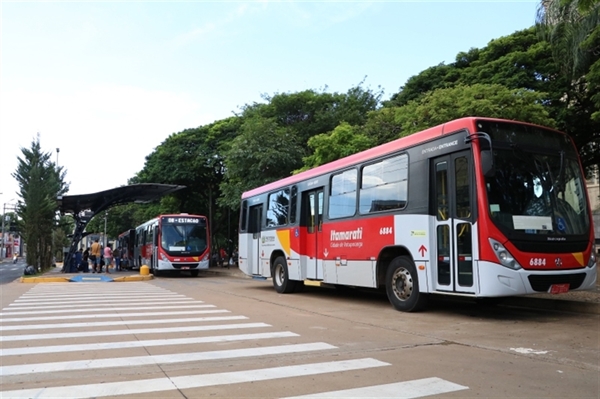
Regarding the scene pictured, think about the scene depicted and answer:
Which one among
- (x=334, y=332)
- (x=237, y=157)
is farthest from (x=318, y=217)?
(x=237, y=157)

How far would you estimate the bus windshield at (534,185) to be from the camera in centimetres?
844

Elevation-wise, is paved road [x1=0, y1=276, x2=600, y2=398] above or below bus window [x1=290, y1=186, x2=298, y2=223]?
below

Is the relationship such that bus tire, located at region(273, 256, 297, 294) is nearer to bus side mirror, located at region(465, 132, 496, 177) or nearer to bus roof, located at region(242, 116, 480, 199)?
bus roof, located at region(242, 116, 480, 199)

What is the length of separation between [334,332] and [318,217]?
17.9 feet

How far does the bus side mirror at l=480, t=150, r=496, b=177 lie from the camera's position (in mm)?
8180

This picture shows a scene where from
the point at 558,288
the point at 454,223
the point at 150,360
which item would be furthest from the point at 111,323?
the point at 558,288

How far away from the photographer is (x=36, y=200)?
29.4 meters

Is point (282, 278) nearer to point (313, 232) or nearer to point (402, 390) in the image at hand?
point (313, 232)

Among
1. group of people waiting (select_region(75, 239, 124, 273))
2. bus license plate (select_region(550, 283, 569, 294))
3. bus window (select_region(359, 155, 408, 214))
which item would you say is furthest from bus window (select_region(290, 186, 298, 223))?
group of people waiting (select_region(75, 239, 124, 273))

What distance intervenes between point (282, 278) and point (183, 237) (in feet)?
40.9

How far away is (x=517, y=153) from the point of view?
8.82 metres

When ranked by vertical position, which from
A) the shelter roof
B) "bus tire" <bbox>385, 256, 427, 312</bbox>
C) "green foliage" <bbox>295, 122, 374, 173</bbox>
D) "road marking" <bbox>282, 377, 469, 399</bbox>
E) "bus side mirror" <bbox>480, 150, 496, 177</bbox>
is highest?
"green foliage" <bbox>295, 122, 374, 173</bbox>

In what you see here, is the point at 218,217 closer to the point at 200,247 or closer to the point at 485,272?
the point at 200,247

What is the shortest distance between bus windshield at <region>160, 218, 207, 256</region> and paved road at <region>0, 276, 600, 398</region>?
1475cm
